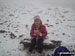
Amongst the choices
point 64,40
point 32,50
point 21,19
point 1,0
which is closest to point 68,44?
point 64,40

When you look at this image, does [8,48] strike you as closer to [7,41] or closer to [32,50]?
[7,41]

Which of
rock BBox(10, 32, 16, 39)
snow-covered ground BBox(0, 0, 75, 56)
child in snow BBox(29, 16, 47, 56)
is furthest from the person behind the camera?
rock BBox(10, 32, 16, 39)

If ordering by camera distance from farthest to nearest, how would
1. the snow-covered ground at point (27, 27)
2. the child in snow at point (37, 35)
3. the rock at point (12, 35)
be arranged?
the rock at point (12, 35) < the snow-covered ground at point (27, 27) < the child in snow at point (37, 35)

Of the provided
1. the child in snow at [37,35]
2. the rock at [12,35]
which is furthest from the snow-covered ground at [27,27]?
the child in snow at [37,35]

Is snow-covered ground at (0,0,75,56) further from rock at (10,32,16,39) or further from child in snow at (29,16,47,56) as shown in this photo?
child in snow at (29,16,47,56)

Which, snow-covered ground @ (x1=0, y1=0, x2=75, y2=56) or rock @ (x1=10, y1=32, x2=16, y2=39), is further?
rock @ (x1=10, y1=32, x2=16, y2=39)

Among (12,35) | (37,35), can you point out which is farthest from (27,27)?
(37,35)

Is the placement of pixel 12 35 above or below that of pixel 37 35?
below

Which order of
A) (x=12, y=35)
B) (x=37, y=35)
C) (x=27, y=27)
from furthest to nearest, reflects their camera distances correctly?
1. (x=27, y=27)
2. (x=12, y=35)
3. (x=37, y=35)

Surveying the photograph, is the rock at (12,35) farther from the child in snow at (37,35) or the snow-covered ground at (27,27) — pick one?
the child in snow at (37,35)

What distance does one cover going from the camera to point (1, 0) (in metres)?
10.5

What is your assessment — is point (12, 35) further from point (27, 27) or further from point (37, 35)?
point (37, 35)

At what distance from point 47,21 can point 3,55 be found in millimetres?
3534

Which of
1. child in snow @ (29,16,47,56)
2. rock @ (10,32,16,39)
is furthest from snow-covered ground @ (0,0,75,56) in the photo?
child in snow @ (29,16,47,56)
